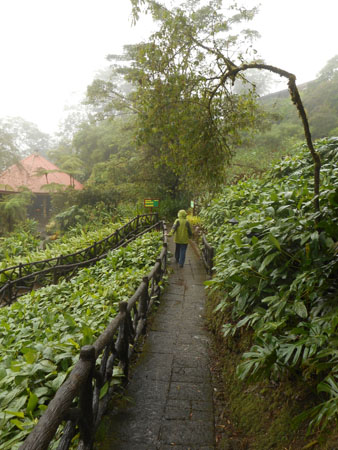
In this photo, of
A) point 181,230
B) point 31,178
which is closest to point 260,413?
point 181,230

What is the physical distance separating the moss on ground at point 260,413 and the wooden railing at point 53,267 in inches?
233

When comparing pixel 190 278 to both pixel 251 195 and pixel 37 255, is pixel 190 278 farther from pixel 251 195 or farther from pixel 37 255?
pixel 37 255

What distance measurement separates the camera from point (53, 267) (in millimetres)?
8211

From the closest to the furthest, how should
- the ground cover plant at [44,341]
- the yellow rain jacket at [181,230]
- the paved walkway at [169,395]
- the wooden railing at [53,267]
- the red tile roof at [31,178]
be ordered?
the ground cover plant at [44,341] → the paved walkway at [169,395] → the yellow rain jacket at [181,230] → the wooden railing at [53,267] → the red tile roof at [31,178]

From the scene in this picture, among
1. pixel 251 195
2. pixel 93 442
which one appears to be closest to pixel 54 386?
pixel 93 442

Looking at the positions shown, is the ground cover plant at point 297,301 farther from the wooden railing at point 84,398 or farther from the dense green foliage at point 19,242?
the dense green foliage at point 19,242

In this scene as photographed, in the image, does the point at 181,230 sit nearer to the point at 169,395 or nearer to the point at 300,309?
the point at 169,395

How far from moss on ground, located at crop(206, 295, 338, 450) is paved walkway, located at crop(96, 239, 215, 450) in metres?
0.14

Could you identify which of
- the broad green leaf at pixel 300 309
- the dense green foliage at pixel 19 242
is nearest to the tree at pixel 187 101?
the broad green leaf at pixel 300 309

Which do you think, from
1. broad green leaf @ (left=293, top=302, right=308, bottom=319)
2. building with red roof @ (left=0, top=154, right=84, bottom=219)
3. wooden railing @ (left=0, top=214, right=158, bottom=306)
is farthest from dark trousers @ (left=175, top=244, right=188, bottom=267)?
building with red roof @ (left=0, top=154, right=84, bottom=219)

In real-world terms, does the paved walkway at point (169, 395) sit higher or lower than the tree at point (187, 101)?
lower

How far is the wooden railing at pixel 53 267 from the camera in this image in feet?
26.7

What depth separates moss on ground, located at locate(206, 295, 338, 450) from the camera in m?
2.12

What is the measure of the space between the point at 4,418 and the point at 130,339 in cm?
156
